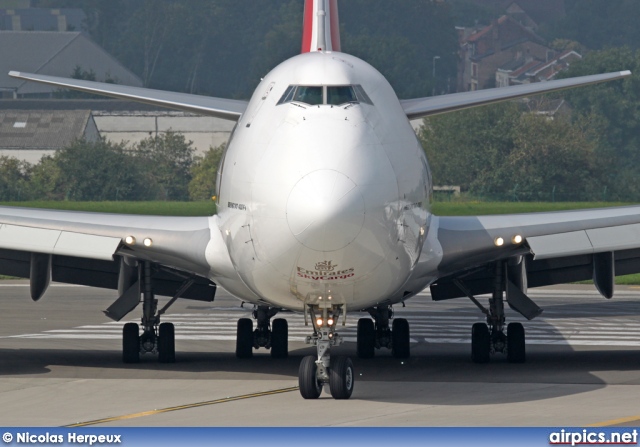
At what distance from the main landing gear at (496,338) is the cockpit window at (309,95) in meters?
6.22

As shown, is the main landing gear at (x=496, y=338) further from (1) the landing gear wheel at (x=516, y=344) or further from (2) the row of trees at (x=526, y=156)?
(2) the row of trees at (x=526, y=156)

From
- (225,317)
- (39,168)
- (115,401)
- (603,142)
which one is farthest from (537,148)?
(115,401)

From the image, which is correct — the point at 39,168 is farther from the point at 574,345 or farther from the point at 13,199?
the point at 574,345

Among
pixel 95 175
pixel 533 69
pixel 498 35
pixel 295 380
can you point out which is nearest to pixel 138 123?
pixel 95 175

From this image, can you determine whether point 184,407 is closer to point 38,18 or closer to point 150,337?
point 150,337

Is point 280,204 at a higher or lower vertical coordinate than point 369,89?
lower

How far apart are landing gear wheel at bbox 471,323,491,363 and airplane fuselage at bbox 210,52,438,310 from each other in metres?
3.79

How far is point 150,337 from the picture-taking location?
23.2 meters

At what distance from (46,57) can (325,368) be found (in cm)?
10145

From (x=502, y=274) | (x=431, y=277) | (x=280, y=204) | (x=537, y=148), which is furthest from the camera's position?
(x=537, y=148)

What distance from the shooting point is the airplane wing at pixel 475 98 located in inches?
861

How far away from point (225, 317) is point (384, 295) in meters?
15.8

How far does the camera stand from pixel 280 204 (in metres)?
16.7

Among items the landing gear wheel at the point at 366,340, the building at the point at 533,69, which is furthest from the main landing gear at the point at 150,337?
the building at the point at 533,69
